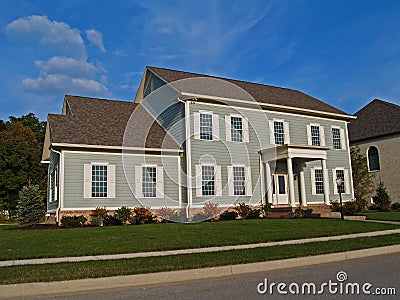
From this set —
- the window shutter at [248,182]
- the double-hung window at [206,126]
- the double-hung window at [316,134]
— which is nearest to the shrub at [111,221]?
the double-hung window at [206,126]

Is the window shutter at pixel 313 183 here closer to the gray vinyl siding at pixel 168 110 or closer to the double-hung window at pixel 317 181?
the double-hung window at pixel 317 181

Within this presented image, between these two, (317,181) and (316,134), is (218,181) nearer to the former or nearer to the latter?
(317,181)

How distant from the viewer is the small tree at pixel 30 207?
28250mm

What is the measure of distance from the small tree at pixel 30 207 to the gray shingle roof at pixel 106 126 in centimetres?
1011

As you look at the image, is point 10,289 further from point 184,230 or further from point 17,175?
point 17,175

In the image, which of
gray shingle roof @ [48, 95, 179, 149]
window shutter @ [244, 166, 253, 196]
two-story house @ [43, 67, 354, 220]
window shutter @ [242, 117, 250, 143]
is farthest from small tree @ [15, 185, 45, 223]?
window shutter @ [242, 117, 250, 143]

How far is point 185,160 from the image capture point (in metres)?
20.6

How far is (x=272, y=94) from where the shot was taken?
26141 mm

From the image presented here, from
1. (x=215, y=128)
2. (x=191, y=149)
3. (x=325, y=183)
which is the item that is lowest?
(x=325, y=183)

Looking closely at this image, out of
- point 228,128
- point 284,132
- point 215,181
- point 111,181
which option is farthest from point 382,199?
point 111,181

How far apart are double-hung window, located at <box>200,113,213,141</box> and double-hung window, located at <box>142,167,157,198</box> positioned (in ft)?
Result: 10.9

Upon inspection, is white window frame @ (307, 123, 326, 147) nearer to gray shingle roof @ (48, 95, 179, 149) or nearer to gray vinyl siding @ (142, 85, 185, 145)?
gray vinyl siding @ (142, 85, 185, 145)

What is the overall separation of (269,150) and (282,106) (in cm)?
327

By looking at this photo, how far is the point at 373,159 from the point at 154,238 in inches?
973
